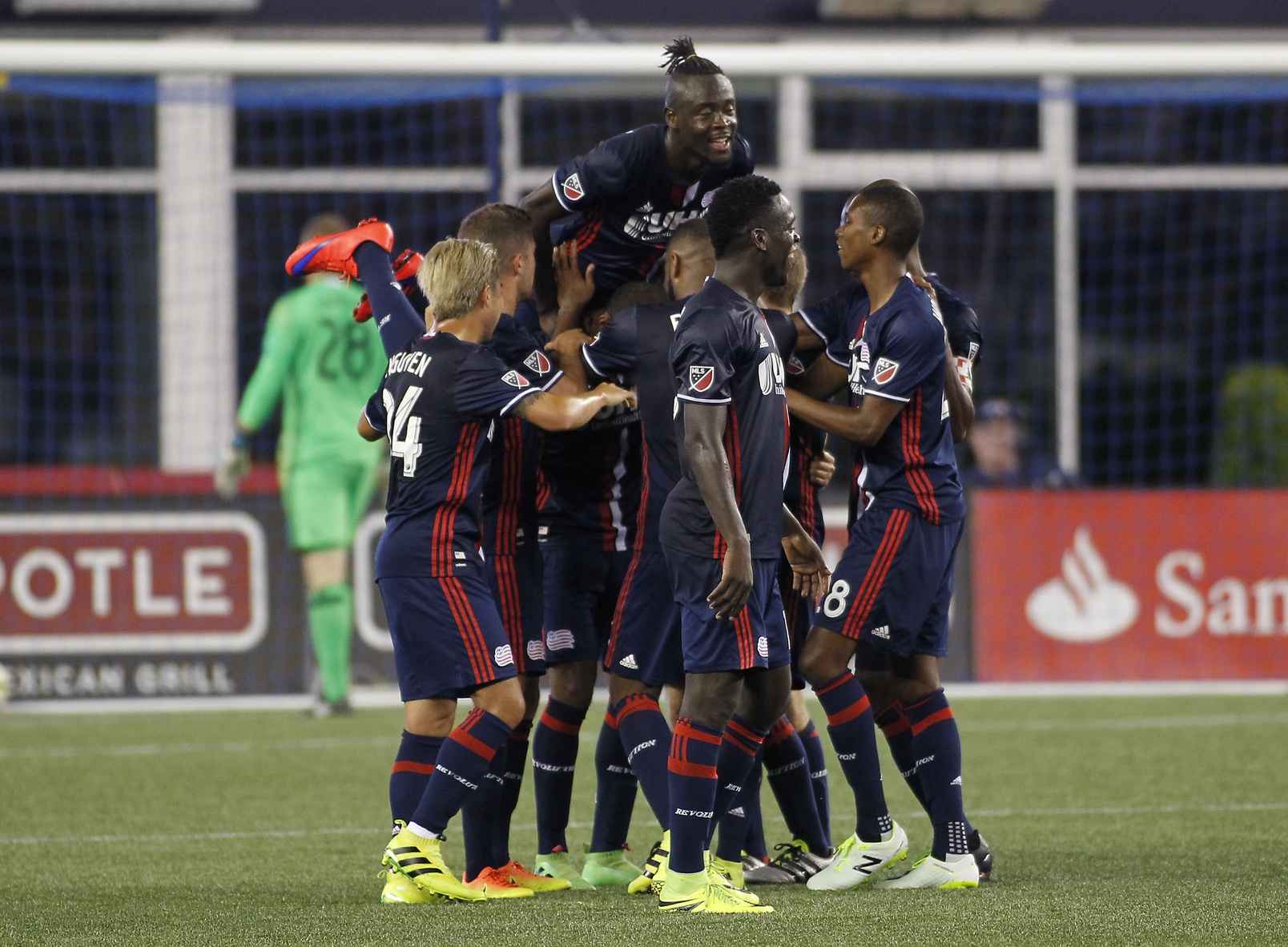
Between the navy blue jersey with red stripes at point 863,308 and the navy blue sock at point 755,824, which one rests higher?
the navy blue jersey with red stripes at point 863,308

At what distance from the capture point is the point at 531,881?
5.04 metres

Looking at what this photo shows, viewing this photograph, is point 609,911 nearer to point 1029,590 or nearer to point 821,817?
point 821,817

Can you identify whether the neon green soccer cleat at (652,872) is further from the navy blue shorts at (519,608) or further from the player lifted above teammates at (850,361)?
the player lifted above teammates at (850,361)

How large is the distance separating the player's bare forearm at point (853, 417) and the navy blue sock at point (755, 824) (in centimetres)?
100

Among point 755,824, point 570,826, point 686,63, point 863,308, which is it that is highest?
point 686,63

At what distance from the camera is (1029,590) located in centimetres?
1056

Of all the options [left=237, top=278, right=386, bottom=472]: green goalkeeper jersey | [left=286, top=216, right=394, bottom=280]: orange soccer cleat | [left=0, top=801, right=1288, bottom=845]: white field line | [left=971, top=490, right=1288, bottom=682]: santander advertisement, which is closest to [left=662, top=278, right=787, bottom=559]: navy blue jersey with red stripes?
[left=286, top=216, right=394, bottom=280]: orange soccer cleat

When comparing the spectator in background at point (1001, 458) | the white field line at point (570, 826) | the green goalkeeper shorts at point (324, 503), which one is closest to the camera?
the white field line at point (570, 826)

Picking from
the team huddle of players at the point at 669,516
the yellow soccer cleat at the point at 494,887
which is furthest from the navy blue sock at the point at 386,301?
the yellow soccer cleat at the point at 494,887

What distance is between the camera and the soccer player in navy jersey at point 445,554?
4688 mm

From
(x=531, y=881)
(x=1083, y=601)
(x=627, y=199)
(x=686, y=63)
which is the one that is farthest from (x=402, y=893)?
(x=1083, y=601)

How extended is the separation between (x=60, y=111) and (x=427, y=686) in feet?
34.8

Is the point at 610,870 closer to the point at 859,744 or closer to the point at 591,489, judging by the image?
the point at 859,744

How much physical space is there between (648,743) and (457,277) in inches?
55.5
